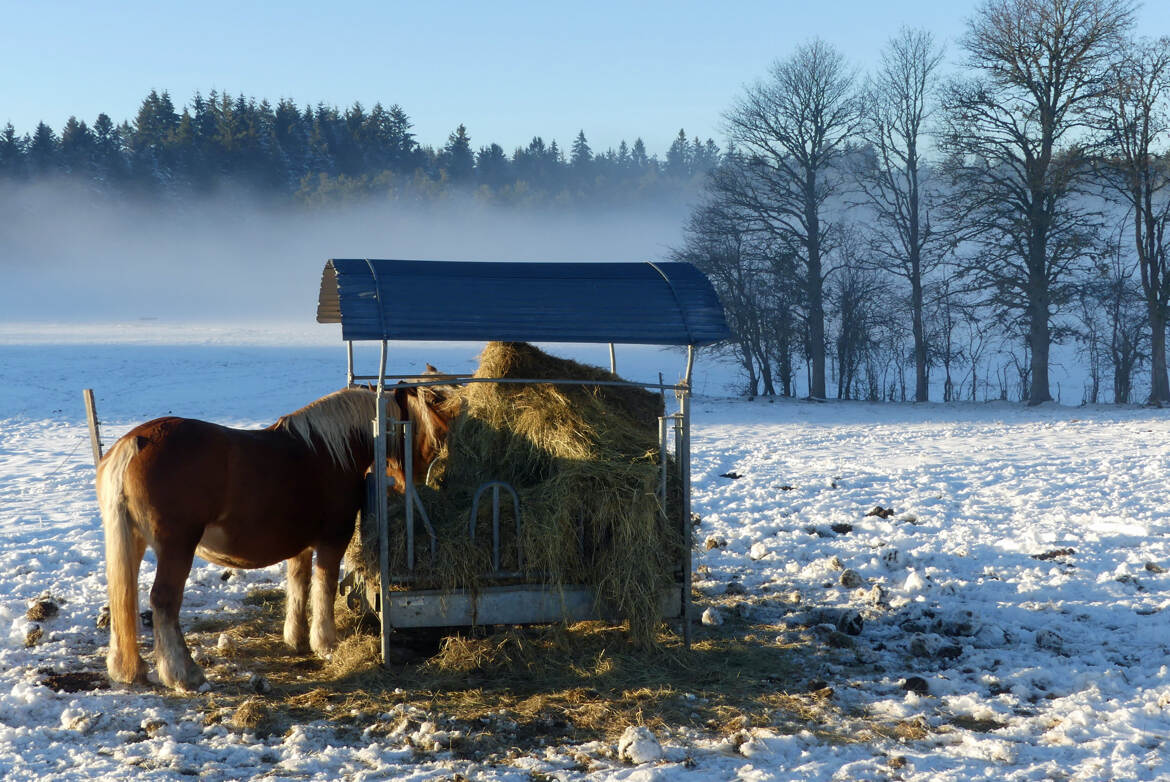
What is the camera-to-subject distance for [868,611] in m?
6.33

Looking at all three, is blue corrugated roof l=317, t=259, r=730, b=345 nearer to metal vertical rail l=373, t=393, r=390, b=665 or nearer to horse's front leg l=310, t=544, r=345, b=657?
metal vertical rail l=373, t=393, r=390, b=665

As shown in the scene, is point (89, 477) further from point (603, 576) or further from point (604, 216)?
point (604, 216)

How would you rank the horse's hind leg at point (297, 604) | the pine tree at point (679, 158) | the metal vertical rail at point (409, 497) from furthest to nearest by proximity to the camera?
the pine tree at point (679, 158), the horse's hind leg at point (297, 604), the metal vertical rail at point (409, 497)

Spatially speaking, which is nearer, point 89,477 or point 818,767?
point 818,767

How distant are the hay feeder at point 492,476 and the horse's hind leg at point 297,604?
69cm

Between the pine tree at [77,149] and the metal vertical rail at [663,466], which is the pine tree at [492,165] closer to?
the pine tree at [77,149]

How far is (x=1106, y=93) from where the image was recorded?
21828mm

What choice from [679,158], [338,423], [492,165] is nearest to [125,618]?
[338,423]

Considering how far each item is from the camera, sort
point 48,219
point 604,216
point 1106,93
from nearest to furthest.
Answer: point 1106,93
point 48,219
point 604,216

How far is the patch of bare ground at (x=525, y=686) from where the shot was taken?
4461 millimetres

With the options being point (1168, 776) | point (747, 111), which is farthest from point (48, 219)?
point (1168, 776)

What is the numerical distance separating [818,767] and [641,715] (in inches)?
37.9

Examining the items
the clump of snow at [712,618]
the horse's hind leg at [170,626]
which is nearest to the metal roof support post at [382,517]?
the horse's hind leg at [170,626]

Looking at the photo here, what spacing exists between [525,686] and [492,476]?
1.33 m
